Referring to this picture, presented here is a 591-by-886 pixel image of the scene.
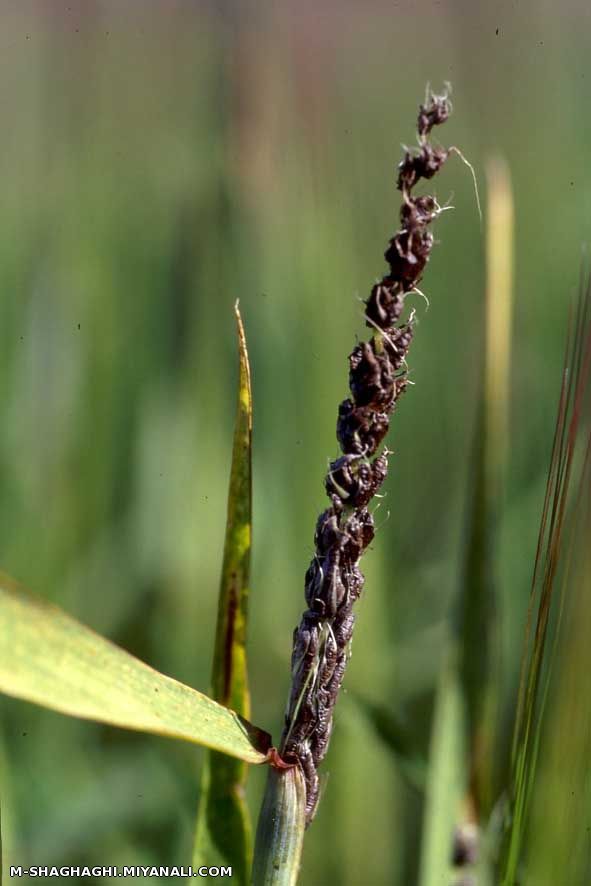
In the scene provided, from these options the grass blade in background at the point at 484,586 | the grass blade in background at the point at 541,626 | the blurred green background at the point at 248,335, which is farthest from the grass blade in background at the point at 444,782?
the blurred green background at the point at 248,335

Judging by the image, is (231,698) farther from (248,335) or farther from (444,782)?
(248,335)

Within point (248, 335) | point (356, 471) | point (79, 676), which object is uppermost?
point (248, 335)

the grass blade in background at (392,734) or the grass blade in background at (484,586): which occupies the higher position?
the grass blade in background at (484,586)

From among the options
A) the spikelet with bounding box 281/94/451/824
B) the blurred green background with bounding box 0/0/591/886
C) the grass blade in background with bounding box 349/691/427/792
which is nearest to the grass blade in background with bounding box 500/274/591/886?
the spikelet with bounding box 281/94/451/824

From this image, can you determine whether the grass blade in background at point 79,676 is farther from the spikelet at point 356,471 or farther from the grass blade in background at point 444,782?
the grass blade in background at point 444,782

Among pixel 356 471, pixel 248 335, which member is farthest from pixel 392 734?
pixel 248 335

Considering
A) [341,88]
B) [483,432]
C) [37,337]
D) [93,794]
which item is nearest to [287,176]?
[341,88]

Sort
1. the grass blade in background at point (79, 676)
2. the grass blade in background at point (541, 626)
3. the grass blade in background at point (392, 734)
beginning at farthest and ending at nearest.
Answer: the grass blade in background at point (392, 734), the grass blade in background at point (541, 626), the grass blade in background at point (79, 676)
